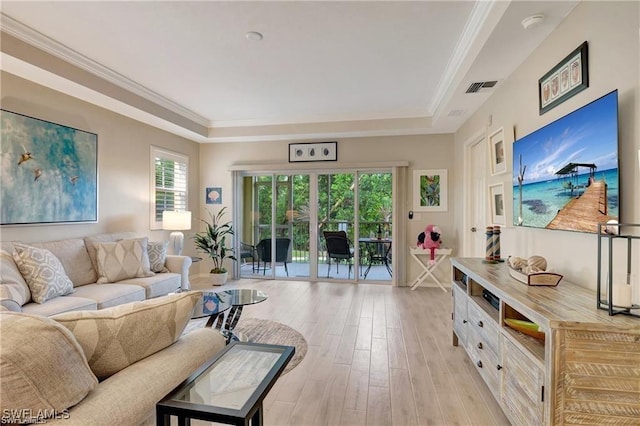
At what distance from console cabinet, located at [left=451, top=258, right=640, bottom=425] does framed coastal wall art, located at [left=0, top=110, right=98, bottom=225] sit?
161 inches

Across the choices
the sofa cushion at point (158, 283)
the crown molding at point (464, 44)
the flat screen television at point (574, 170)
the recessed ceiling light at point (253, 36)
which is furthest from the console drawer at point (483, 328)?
the sofa cushion at point (158, 283)

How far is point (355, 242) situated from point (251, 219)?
6.59 feet

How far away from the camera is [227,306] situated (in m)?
2.72

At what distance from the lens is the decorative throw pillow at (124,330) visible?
975 millimetres

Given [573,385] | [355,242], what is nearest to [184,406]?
[573,385]

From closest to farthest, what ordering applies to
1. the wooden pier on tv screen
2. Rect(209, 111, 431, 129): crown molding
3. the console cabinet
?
the console cabinet < the wooden pier on tv screen < Rect(209, 111, 431, 129): crown molding

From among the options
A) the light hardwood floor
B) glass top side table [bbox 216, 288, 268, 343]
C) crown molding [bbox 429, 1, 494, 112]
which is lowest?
the light hardwood floor

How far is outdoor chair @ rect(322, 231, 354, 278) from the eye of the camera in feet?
17.8

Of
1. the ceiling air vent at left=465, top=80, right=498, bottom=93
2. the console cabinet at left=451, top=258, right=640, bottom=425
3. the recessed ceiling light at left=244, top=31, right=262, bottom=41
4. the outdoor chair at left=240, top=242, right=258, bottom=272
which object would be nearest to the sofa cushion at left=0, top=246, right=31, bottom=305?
the recessed ceiling light at left=244, top=31, right=262, bottom=41

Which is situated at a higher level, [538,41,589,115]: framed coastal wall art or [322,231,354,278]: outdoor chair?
[538,41,589,115]: framed coastal wall art

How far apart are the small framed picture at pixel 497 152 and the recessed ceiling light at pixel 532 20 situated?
1.13m

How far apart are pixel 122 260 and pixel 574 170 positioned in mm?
4125

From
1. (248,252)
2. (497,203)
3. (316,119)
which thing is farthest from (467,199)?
(248,252)

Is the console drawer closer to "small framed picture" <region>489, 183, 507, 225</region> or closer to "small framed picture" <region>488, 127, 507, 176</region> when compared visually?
Answer: "small framed picture" <region>489, 183, 507, 225</region>
